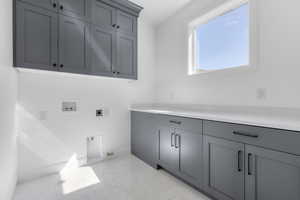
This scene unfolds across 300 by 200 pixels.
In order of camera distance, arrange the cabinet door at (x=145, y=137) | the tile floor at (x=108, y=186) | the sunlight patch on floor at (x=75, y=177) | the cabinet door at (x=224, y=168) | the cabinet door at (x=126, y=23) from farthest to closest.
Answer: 1. the cabinet door at (x=126, y=23)
2. the cabinet door at (x=145, y=137)
3. the sunlight patch on floor at (x=75, y=177)
4. the tile floor at (x=108, y=186)
5. the cabinet door at (x=224, y=168)

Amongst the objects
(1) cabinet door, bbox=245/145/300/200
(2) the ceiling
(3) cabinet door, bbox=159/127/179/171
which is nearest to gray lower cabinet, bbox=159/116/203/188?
(3) cabinet door, bbox=159/127/179/171

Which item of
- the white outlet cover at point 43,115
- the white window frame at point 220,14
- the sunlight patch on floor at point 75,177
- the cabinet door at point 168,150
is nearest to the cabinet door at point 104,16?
the white window frame at point 220,14

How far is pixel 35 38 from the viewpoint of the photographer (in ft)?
5.28

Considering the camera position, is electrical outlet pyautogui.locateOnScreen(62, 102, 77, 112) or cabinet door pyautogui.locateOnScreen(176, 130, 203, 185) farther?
electrical outlet pyautogui.locateOnScreen(62, 102, 77, 112)

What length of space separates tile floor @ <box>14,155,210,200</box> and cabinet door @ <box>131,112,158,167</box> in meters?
0.22

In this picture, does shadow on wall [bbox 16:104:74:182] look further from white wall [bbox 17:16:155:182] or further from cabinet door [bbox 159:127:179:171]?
cabinet door [bbox 159:127:179:171]

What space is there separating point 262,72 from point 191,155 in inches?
48.4

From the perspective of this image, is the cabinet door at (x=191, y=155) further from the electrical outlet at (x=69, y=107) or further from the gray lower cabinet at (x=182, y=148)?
the electrical outlet at (x=69, y=107)

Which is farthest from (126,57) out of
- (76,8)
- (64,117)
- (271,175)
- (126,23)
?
(271,175)

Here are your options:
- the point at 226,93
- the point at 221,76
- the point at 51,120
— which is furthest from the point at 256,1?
the point at 51,120

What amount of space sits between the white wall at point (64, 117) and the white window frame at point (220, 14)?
101 cm

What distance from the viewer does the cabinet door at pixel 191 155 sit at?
1.52m

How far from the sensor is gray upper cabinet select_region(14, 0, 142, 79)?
5.16 feet

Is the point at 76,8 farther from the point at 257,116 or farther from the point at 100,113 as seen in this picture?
the point at 257,116
